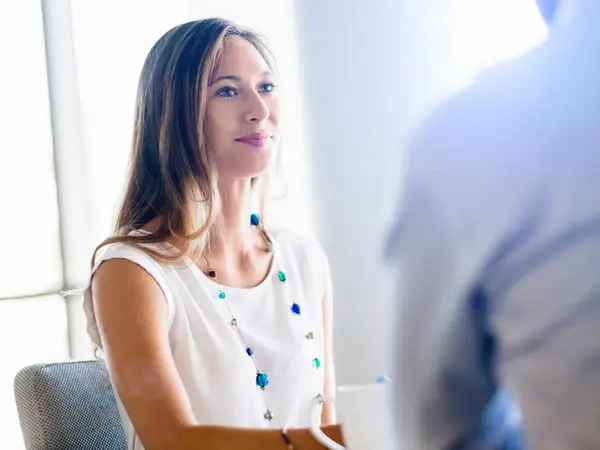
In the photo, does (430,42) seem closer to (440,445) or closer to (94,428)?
(440,445)

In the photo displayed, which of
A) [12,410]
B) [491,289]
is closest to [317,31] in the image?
[491,289]

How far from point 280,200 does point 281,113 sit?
0.09 meters

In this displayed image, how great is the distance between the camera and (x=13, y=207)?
0.71m

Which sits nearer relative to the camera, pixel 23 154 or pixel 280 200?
pixel 280 200

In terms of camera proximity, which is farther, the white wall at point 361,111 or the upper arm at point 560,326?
the white wall at point 361,111

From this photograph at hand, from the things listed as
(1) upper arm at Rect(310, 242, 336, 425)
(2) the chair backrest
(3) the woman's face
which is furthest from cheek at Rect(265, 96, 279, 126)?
(2) the chair backrest

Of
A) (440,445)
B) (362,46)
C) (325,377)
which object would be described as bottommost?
(325,377)

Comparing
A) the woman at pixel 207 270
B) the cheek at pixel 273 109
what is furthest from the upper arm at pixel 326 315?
the cheek at pixel 273 109

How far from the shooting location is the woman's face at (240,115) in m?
0.48

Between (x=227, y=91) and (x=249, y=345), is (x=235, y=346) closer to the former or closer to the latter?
(x=249, y=345)

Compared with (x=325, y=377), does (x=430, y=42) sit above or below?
above

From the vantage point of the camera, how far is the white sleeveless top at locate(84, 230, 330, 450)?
17.7 inches

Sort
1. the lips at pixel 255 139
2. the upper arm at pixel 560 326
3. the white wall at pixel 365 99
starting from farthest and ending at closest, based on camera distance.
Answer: the lips at pixel 255 139, the white wall at pixel 365 99, the upper arm at pixel 560 326

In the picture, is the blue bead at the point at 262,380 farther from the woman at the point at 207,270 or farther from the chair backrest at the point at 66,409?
the chair backrest at the point at 66,409
